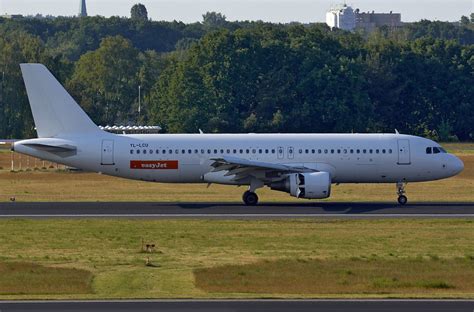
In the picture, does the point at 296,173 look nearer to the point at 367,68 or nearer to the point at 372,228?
the point at 372,228

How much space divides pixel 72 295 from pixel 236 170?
82.3 feet

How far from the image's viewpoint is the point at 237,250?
3959 centimetres

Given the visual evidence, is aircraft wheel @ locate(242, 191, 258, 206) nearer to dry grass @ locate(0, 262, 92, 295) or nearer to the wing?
the wing

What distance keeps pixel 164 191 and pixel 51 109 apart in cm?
1290

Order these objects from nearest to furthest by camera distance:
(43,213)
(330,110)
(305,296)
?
1. (305,296)
2. (43,213)
3. (330,110)

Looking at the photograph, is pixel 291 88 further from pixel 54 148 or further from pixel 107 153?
pixel 54 148

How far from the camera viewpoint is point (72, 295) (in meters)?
30.2

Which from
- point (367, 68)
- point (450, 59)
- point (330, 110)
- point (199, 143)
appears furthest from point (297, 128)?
point (199, 143)

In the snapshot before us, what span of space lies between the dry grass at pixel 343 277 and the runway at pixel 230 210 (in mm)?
13245

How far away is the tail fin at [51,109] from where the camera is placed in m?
55.5

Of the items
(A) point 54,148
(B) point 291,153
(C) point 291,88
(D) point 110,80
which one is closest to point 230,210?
(B) point 291,153

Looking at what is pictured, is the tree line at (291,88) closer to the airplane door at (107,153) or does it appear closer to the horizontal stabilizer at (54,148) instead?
the airplane door at (107,153)

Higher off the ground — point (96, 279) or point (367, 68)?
point (367, 68)

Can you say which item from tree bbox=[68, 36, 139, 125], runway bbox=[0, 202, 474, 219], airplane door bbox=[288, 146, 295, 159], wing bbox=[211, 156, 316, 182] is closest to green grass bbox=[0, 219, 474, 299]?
runway bbox=[0, 202, 474, 219]
